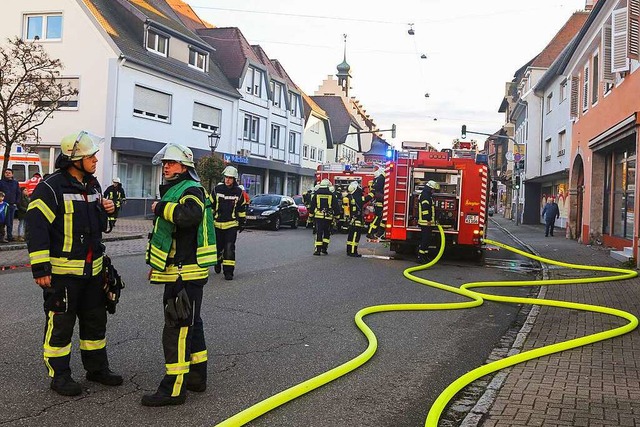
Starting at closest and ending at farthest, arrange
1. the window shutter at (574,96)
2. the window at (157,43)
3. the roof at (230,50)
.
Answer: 1. the window shutter at (574,96)
2. the window at (157,43)
3. the roof at (230,50)

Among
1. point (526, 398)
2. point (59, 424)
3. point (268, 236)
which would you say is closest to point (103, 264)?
point (59, 424)

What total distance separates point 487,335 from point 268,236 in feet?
45.9

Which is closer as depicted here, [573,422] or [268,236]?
[573,422]

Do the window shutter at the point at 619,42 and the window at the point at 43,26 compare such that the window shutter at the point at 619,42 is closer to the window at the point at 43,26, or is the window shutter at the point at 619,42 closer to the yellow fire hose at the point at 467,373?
the yellow fire hose at the point at 467,373

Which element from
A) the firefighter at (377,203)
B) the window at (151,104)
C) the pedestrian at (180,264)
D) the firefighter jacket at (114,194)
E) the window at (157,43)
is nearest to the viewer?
the pedestrian at (180,264)

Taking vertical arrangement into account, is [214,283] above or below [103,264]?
below

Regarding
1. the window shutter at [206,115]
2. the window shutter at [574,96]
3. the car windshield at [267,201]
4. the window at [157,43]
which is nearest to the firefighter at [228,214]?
the car windshield at [267,201]

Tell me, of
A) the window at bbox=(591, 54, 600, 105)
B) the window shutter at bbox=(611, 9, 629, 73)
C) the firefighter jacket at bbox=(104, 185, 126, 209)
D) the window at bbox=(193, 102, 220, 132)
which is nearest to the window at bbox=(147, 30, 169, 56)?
the window at bbox=(193, 102, 220, 132)

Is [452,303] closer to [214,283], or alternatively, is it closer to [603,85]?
[214,283]

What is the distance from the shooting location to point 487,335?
23.6ft

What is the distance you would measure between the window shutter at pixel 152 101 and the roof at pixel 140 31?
1.08 m

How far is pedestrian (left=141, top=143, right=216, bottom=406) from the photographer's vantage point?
4.38m

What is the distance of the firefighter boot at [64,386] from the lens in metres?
4.46

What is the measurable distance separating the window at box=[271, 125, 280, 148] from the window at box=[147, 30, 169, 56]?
43.3ft
